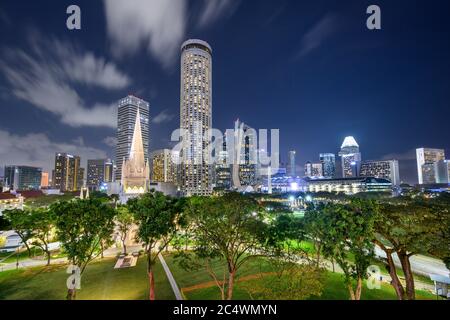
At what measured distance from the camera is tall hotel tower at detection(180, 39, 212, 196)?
5812 inches

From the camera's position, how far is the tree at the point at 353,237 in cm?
1212

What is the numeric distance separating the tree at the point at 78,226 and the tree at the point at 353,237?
50.3ft

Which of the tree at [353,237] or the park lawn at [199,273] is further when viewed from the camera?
the park lawn at [199,273]

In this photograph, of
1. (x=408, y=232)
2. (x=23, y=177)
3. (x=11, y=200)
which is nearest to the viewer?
(x=408, y=232)

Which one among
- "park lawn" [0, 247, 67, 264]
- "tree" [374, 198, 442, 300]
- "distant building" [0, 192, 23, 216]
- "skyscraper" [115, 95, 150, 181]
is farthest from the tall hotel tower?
"tree" [374, 198, 442, 300]

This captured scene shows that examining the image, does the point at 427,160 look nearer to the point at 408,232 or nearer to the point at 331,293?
the point at 331,293

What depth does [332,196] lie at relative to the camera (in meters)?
85.2

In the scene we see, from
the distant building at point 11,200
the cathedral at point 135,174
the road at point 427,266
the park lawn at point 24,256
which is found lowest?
the road at point 427,266

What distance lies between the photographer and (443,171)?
162 metres

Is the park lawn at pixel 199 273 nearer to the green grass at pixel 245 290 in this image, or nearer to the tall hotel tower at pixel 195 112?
the green grass at pixel 245 290

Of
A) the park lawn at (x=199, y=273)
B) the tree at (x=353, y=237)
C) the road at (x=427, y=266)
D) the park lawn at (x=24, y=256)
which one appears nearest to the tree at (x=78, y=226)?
the park lawn at (x=199, y=273)

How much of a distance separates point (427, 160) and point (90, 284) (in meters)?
240

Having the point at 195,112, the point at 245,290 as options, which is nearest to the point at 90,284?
the point at 245,290
